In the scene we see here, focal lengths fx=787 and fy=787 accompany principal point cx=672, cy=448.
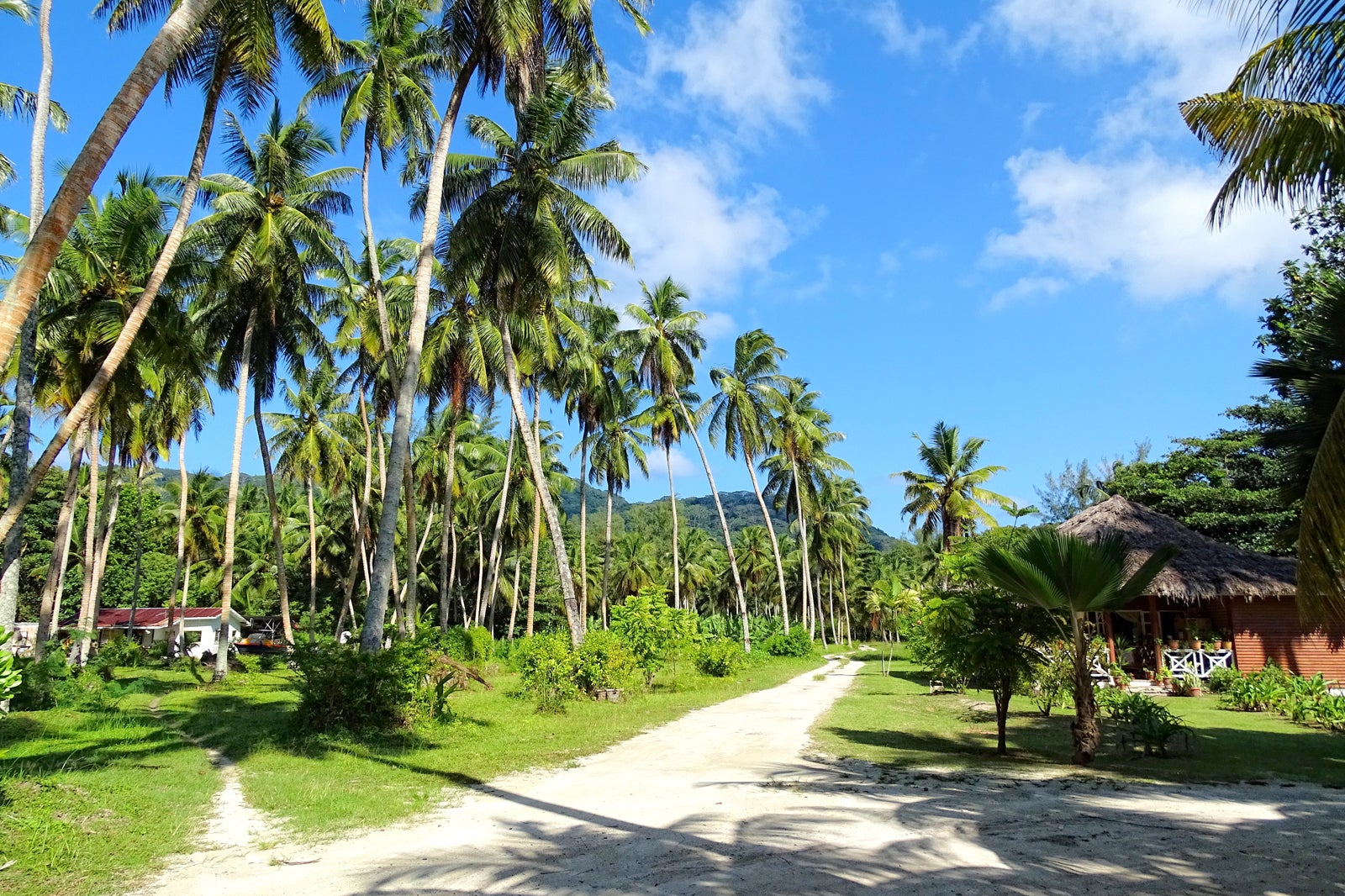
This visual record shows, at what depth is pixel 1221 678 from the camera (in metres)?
18.4

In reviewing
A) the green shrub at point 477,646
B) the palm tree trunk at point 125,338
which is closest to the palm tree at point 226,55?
the palm tree trunk at point 125,338

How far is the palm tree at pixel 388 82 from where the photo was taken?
17.0 meters

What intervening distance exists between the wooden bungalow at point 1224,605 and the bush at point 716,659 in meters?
10.3

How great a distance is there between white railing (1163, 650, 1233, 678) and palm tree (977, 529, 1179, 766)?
11553mm

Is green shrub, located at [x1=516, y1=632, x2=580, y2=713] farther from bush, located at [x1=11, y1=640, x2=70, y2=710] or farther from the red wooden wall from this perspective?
the red wooden wall

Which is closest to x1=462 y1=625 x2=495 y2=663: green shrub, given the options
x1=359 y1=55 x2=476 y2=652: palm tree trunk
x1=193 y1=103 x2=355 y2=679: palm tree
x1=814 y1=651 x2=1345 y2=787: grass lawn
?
x1=193 y1=103 x2=355 y2=679: palm tree

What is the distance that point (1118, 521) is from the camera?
2125cm

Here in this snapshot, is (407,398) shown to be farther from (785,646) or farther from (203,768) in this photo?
(785,646)

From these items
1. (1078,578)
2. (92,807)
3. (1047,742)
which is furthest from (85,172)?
(1047,742)

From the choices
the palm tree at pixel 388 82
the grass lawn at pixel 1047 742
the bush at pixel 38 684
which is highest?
the palm tree at pixel 388 82

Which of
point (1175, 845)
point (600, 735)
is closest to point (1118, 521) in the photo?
point (600, 735)

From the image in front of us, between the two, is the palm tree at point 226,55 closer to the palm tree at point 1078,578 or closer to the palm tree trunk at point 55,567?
the palm tree trunk at point 55,567

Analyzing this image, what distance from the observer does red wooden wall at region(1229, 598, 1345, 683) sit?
19.4 metres

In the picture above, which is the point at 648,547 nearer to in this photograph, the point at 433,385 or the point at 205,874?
the point at 433,385
